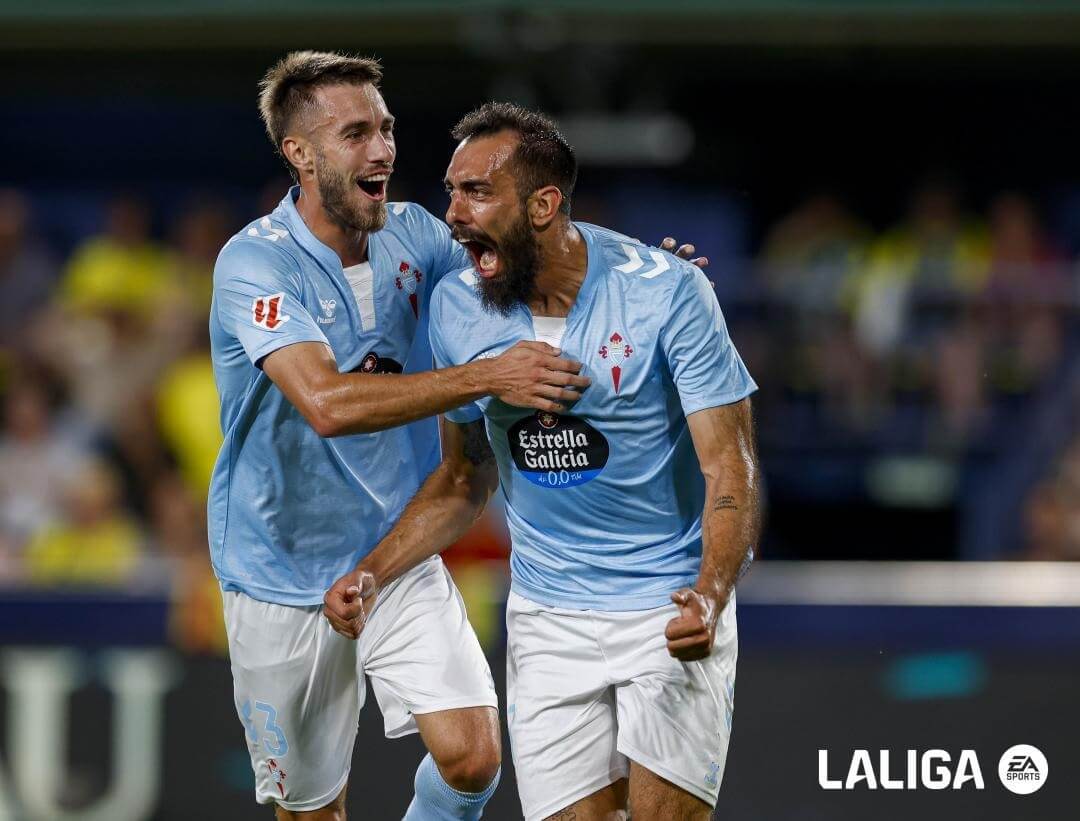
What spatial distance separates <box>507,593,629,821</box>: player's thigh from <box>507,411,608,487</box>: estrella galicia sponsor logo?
0.32m

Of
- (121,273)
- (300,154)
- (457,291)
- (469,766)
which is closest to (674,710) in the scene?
(469,766)

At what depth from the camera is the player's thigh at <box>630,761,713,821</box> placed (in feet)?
12.3

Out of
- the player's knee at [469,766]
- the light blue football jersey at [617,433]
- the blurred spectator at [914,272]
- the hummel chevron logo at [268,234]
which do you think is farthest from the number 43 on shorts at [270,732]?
the blurred spectator at [914,272]

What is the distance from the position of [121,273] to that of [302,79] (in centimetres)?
445

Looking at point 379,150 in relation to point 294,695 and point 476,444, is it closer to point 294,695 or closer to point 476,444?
point 476,444

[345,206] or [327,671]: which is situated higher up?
[345,206]

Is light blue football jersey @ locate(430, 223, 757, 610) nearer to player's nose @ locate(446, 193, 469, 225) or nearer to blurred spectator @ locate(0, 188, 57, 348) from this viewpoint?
player's nose @ locate(446, 193, 469, 225)

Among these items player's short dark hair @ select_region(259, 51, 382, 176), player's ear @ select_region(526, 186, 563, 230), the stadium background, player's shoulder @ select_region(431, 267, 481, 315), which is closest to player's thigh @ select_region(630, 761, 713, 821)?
player's shoulder @ select_region(431, 267, 481, 315)

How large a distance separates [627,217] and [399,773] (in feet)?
15.6

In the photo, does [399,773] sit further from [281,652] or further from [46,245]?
[46,245]

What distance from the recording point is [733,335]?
7.77 meters

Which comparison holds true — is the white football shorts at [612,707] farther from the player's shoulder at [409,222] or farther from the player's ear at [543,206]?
the player's shoulder at [409,222]

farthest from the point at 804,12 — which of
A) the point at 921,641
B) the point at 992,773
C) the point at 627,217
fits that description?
the point at 992,773

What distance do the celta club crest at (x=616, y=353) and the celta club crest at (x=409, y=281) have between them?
2.21 feet
